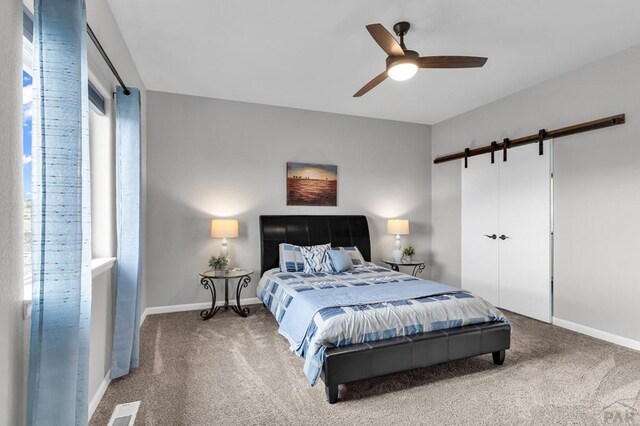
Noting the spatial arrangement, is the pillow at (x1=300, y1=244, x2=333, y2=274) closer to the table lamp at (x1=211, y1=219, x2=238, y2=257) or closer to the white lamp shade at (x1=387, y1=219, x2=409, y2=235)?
the table lamp at (x1=211, y1=219, x2=238, y2=257)

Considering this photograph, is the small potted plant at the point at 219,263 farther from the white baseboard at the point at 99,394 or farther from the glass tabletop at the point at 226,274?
the white baseboard at the point at 99,394

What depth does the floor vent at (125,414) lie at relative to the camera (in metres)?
2.05

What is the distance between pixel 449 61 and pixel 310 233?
9.43 feet

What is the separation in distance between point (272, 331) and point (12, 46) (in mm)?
3119

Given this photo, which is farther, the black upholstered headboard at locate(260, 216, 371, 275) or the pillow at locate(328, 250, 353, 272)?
the black upholstered headboard at locate(260, 216, 371, 275)

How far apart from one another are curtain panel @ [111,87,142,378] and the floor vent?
409 mm

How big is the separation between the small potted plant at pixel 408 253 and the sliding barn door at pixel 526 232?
1235 mm

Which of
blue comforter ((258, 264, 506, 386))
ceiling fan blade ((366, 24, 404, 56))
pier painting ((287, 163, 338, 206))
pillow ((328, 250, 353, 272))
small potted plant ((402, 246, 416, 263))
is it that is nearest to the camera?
Answer: ceiling fan blade ((366, 24, 404, 56))

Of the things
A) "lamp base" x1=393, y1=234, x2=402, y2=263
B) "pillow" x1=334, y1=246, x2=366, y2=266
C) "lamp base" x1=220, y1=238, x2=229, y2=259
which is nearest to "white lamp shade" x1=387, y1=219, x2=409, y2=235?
"lamp base" x1=393, y1=234, x2=402, y2=263

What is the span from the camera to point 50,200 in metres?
1.40

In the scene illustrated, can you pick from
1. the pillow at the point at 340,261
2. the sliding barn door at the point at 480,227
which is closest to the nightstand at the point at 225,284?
the pillow at the point at 340,261

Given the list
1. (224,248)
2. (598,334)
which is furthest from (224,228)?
(598,334)

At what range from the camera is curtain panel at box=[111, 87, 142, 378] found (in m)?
2.59

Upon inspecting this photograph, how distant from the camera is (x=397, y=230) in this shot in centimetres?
523
